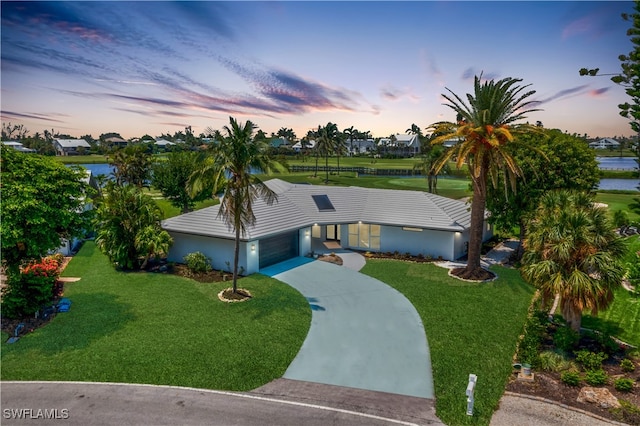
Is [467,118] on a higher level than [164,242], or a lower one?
higher

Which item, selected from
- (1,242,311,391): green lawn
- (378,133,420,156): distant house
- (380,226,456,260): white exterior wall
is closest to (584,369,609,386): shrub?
(1,242,311,391): green lawn

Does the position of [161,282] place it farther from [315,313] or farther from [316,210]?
[316,210]

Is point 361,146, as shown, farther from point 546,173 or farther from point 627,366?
point 627,366

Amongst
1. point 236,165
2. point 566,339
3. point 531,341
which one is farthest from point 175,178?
Result: point 566,339

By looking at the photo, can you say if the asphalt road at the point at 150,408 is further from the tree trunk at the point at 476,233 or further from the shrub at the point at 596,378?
the tree trunk at the point at 476,233

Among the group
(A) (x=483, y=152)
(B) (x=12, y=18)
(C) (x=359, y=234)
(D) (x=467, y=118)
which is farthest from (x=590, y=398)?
(B) (x=12, y=18)

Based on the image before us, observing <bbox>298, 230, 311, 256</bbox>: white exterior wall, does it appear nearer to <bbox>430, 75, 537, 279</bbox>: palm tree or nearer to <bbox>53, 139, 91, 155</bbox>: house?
<bbox>430, 75, 537, 279</bbox>: palm tree
